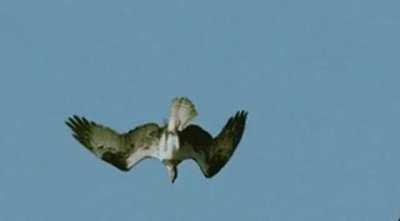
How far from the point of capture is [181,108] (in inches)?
630

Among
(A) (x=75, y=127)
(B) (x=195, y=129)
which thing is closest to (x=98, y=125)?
(A) (x=75, y=127)

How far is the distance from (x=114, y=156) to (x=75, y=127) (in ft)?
2.25

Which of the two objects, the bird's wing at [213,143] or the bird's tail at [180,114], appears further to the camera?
the bird's wing at [213,143]

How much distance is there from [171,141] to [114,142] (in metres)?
0.90

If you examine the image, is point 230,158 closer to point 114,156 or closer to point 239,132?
point 239,132

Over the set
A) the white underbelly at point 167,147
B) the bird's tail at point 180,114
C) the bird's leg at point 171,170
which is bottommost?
the bird's leg at point 171,170

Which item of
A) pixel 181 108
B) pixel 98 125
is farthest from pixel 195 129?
pixel 98 125

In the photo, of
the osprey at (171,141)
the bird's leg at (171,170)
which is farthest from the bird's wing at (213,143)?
the bird's leg at (171,170)

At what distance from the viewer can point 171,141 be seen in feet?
52.6

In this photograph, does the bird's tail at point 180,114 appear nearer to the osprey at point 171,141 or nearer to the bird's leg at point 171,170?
the osprey at point 171,141

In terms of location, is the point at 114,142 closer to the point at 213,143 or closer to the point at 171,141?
the point at 171,141

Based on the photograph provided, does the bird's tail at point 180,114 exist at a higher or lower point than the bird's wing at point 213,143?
higher

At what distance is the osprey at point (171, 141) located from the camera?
16016 millimetres

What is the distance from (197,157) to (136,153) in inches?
33.6
